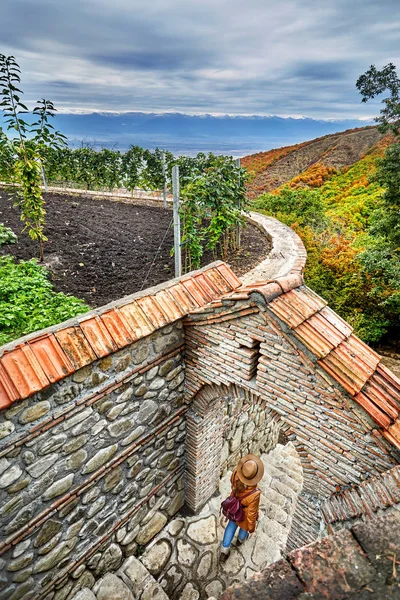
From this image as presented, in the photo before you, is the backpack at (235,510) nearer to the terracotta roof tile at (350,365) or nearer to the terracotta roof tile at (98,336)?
the terracotta roof tile at (350,365)

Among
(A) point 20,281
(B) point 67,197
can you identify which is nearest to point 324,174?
(B) point 67,197

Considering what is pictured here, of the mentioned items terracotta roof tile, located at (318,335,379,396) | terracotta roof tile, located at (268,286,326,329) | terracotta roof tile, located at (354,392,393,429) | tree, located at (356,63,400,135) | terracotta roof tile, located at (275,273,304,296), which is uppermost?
tree, located at (356,63,400,135)

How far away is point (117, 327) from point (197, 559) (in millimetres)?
3690

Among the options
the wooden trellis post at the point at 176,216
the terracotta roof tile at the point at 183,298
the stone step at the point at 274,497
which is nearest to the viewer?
the terracotta roof tile at the point at 183,298

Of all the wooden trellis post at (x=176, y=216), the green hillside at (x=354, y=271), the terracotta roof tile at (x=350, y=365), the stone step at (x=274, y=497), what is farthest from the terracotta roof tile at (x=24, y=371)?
the green hillside at (x=354, y=271)

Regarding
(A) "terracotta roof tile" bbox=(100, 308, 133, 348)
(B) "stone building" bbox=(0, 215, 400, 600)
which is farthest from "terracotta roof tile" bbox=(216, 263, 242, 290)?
(A) "terracotta roof tile" bbox=(100, 308, 133, 348)

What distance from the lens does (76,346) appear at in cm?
285

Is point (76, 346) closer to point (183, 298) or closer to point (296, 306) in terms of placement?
point (183, 298)

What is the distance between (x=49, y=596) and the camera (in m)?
3.51

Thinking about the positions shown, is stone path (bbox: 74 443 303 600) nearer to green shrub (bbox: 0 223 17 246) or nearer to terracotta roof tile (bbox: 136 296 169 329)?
terracotta roof tile (bbox: 136 296 169 329)

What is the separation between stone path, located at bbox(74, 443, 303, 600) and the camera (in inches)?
161

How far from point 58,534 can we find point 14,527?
0.62m

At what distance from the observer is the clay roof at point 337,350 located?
2.78 metres

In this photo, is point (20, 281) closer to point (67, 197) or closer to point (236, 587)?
point (236, 587)
